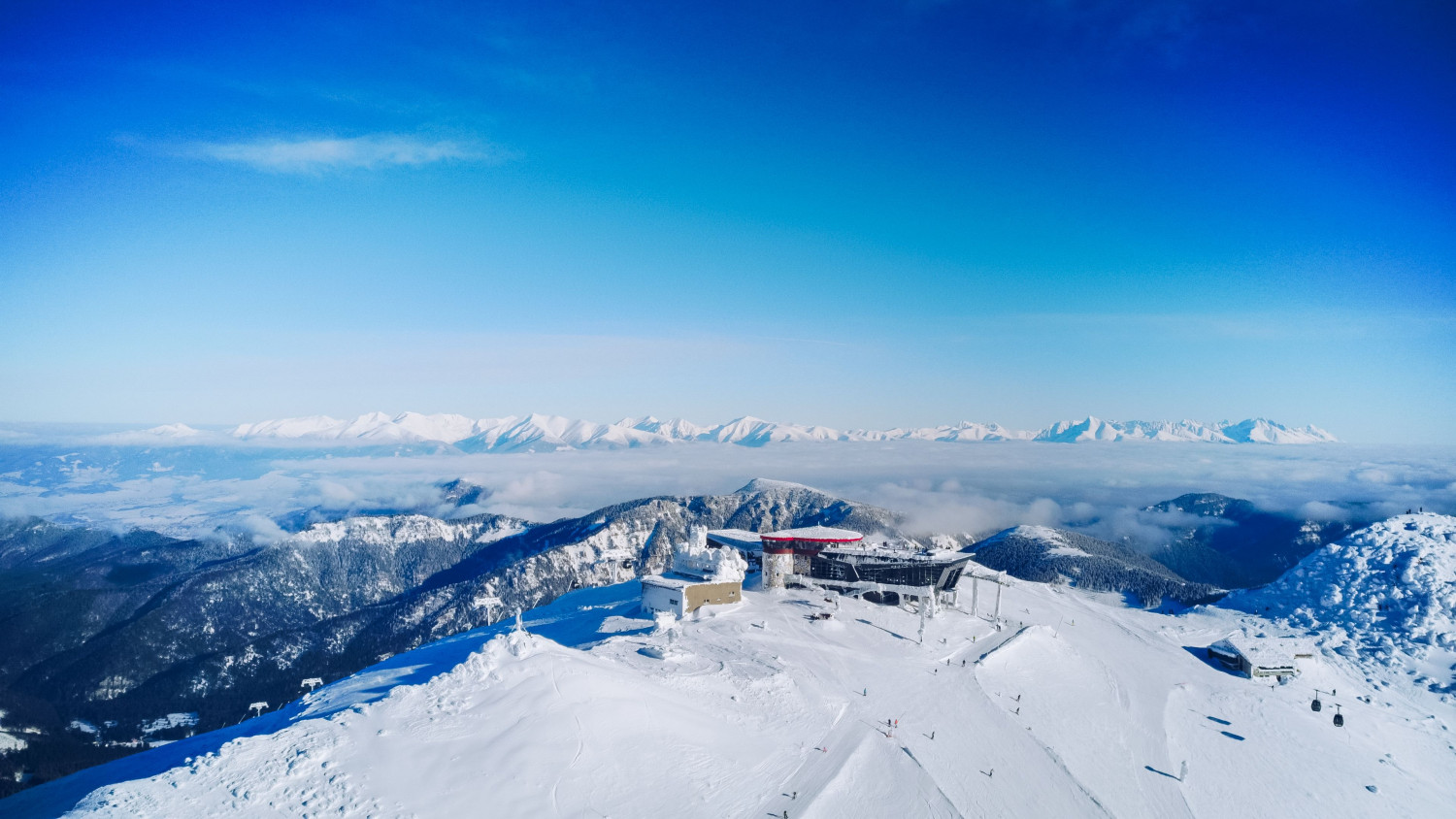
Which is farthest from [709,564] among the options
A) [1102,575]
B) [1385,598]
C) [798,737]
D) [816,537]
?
[1102,575]

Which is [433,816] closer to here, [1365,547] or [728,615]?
[728,615]

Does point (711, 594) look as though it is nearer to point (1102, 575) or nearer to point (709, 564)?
point (709, 564)

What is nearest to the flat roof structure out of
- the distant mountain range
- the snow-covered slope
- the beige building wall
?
the beige building wall

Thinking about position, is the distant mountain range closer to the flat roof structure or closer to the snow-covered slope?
the snow-covered slope

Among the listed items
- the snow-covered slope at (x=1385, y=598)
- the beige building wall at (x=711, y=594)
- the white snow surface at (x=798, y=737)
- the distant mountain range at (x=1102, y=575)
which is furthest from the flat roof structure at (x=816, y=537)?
the distant mountain range at (x=1102, y=575)

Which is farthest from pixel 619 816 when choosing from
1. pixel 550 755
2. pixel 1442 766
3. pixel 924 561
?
pixel 1442 766
